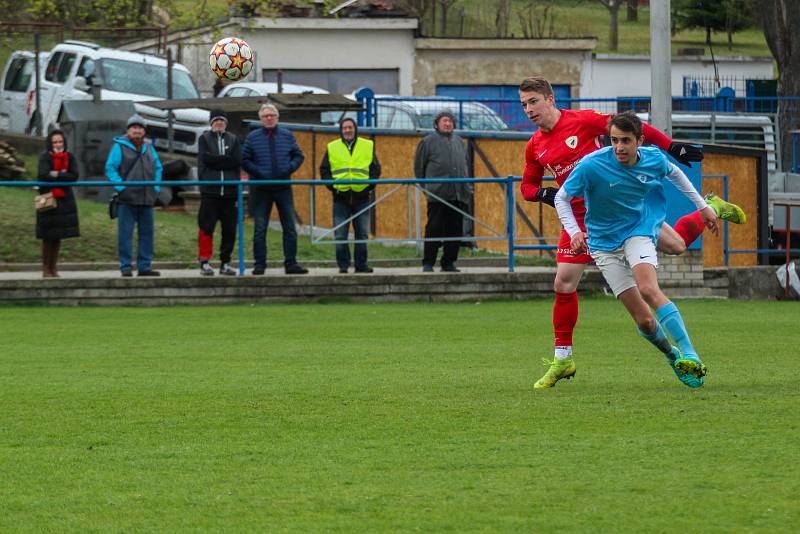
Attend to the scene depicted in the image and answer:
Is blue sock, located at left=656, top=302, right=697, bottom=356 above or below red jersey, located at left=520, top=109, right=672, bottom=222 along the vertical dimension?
below

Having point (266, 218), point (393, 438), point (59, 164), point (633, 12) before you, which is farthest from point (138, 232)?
point (633, 12)

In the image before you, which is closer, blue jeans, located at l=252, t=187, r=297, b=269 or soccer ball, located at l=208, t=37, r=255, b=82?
soccer ball, located at l=208, t=37, r=255, b=82

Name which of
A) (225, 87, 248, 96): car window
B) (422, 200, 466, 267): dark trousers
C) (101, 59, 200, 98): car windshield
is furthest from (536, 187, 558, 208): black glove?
(225, 87, 248, 96): car window

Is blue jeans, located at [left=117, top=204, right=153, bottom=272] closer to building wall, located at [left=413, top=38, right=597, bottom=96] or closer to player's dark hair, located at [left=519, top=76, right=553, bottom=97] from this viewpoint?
player's dark hair, located at [left=519, top=76, right=553, bottom=97]

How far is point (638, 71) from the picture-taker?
4528cm

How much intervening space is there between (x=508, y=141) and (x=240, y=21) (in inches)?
735

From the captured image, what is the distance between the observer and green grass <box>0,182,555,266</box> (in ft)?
63.8

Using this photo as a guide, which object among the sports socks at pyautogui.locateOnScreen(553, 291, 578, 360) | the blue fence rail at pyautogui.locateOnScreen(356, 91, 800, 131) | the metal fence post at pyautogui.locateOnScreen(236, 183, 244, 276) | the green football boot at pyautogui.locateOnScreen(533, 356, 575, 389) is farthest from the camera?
the blue fence rail at pyautogui.locateOnScreen(356, 91, 800, 131)

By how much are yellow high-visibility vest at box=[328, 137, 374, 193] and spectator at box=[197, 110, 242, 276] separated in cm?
114

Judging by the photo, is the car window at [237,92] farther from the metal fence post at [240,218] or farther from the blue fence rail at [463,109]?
the metal fence post at [240,218]

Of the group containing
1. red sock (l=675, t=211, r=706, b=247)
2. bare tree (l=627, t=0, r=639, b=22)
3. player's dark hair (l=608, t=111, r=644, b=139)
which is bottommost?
red sock (l=675, t=211, r=706, b=247)

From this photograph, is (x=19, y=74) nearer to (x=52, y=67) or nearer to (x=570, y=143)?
(x=52, y=67)

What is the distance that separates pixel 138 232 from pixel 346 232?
8.13ft

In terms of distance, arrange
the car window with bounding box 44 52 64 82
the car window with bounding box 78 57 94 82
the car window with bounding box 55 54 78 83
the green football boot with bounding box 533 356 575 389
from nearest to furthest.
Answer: the green football boot with bounding box 533 356 575 389
the car window with bounding box 78 57 94 82
the car window with bounding box 55 54 78 83
the car window with bounding box 44 52 64 82
